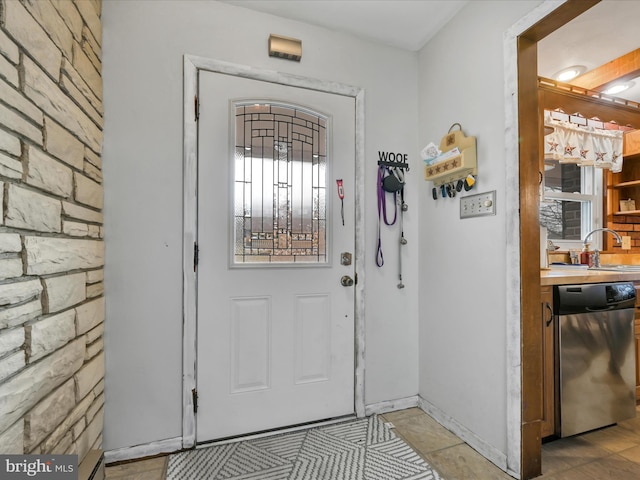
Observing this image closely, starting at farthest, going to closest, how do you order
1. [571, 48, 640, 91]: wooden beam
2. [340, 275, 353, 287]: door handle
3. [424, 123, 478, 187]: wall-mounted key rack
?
[571, 48, 640, 91]: wooden beam
[340, 275, 353, 287]: door handle
[424, 123, 478, 187]: wall-mounted key rack

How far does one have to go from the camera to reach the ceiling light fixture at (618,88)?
258cm

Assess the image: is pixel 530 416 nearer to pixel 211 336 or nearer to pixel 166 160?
pixel 211 336

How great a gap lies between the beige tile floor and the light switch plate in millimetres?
1283

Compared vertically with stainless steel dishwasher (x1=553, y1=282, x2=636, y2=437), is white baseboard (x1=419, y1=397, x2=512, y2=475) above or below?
below

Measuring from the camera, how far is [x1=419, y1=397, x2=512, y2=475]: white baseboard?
5.46 ft

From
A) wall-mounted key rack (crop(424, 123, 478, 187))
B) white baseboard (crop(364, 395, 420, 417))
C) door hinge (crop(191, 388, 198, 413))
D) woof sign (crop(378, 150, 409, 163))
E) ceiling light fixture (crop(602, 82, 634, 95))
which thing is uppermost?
ceiling light fixture (crop(602, 82, 634, 95))

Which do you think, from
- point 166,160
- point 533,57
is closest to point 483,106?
point 533,57

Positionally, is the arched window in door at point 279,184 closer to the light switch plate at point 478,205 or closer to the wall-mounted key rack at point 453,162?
the wall-mounted key rack at point 453,162

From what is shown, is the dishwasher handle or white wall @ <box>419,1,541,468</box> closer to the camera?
white wall @ <box>419,1,541,468</box>

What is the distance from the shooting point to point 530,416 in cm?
159

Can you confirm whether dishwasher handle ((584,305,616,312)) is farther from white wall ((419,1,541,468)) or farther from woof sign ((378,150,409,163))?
woof sign ((378,150,409,163))

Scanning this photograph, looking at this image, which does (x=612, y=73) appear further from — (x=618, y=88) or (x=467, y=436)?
(x=467, y=436)

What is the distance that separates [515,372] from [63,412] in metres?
1.91

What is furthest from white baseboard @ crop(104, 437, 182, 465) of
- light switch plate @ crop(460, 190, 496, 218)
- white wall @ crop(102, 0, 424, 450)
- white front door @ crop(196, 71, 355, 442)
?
light switch plate @ crop(460, 190, 496, 218)
